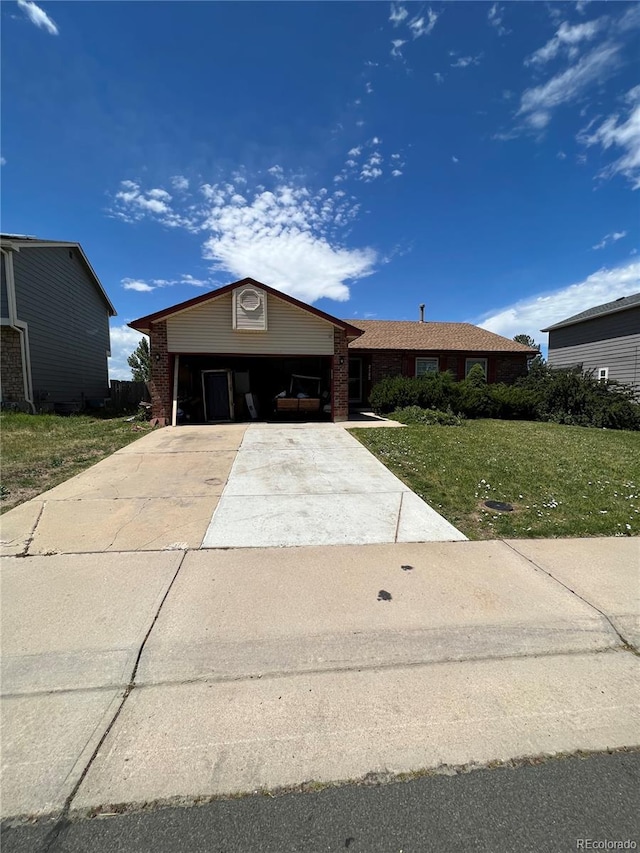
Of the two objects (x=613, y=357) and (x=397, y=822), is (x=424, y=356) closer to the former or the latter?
(x=613, y=357)

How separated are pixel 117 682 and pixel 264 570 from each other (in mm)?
1482

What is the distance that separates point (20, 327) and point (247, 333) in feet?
26.6

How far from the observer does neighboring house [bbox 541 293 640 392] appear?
17.8m

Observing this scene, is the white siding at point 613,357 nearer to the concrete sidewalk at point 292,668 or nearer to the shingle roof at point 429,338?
the shingle roof at point 429,338

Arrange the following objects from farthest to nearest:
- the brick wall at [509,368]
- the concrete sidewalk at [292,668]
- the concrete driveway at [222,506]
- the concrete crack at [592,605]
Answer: the brick wall at [509,368] → the concrete driveway at [222,506] → the concrete crack at [592,605] → the concrete sidewalk at [292,668]

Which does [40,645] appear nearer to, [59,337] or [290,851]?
[290,851]

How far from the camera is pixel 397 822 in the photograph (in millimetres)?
1714

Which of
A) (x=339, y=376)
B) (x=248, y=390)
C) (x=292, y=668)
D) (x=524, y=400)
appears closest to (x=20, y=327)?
(x=248, y=390)

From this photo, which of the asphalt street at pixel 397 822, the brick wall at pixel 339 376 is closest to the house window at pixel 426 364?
the brick wall at pixel 339 376

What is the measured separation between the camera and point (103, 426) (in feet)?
42.5

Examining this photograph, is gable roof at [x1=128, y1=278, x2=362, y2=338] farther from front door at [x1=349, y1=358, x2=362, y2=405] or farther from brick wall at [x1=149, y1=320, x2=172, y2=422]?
front door at [x1=349, y1=358, x2=362, y2=405]

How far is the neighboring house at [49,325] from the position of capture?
14.7m

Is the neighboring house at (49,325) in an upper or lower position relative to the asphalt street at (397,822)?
upper

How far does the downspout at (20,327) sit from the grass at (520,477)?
468 inches
